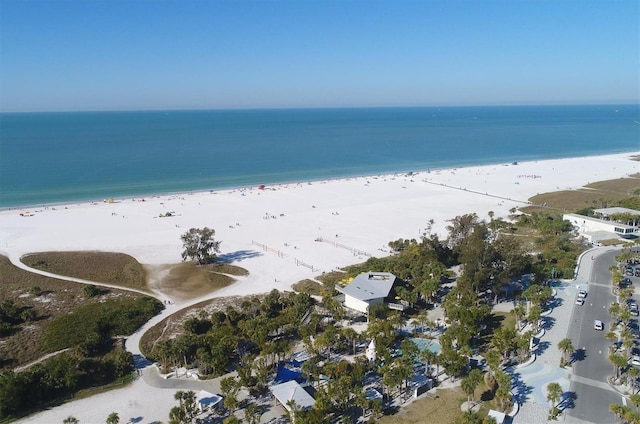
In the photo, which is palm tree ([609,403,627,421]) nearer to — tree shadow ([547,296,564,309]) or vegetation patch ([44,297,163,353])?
tree shadow ([547,296,564,309])

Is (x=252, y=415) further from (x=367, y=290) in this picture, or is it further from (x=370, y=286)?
(x=370, y=286)

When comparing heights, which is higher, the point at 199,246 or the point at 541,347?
the point at 199,246

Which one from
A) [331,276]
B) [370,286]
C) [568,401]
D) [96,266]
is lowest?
[568,401]

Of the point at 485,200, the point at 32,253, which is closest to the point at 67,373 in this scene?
the point at 32,253

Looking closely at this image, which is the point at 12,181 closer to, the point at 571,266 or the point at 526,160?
the point at 571,266

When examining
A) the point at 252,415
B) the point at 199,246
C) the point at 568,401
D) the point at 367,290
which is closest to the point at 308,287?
the point at 367,290

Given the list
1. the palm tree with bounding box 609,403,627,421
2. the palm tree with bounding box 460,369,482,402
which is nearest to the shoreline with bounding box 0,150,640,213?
the palm tree with bounding box 460,369,482,402
